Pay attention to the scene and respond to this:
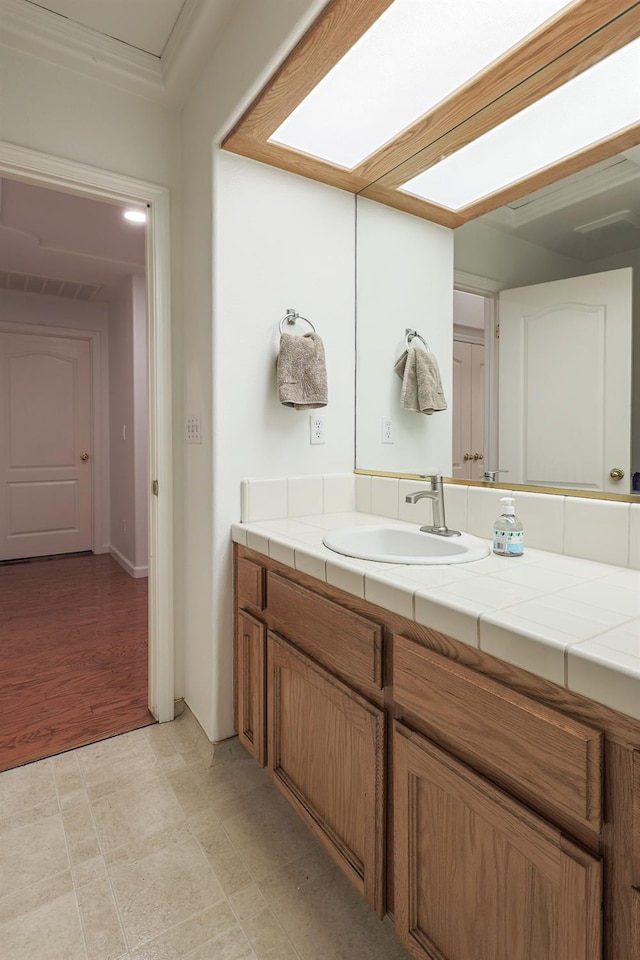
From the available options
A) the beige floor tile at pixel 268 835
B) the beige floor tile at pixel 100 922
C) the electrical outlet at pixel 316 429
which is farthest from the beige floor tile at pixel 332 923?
the electrical outlet at pixel 316 429

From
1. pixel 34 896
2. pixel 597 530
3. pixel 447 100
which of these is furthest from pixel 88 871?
pixel 447 100

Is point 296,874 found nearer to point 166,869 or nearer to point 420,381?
point 166,869

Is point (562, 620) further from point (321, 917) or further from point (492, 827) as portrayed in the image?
point (321, 917)

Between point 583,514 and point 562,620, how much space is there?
0.53 m

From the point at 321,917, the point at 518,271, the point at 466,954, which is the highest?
the point at 518,271

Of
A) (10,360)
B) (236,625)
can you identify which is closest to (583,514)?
(236,625)

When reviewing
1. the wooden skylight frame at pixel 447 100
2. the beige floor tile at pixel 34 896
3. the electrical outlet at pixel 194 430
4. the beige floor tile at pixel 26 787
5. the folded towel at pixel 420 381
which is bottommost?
the beige floor tile at pixel 34 896

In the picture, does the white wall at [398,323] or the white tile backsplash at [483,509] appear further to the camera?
the white wall at [398,323]

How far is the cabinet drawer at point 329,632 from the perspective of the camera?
1.07 m

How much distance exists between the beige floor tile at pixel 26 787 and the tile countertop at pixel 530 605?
1119 mm

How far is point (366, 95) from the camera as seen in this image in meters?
1.51

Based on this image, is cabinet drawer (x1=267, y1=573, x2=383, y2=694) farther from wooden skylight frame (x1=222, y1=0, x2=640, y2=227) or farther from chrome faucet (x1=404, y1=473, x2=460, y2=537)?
wooden skylight frame (x1=222, y1=0, x2=640, y2=227)

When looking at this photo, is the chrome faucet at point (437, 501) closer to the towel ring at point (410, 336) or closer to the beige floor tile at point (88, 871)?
the towel ring at point (410, 336)

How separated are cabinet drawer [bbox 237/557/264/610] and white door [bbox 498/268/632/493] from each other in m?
0.78
